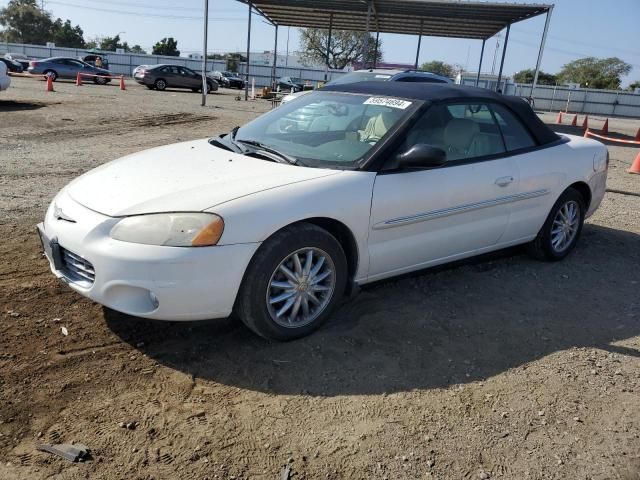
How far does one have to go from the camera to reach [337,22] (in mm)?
25078

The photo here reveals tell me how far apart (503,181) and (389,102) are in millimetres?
1051

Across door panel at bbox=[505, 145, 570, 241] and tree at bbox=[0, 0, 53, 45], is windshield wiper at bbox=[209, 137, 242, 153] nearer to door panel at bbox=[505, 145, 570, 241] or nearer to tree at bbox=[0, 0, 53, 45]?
door panel at bbox=[505, 145, 570, 241]

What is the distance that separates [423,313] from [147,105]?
1592 centimetres

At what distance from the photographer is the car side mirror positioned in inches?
136

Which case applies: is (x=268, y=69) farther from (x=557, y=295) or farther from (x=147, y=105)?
(x=557, y=295)

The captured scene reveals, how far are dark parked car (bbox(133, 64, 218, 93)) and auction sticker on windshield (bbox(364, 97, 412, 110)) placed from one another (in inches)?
1034

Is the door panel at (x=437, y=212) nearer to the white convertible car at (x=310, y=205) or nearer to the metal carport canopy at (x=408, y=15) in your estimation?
the white convertible car at (x=310, y=205)

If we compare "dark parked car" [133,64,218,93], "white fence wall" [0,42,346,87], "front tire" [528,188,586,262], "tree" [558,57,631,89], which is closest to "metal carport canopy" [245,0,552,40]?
"dark parked car" [133,64,218,93]

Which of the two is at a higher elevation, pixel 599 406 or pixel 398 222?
pixel 398 222

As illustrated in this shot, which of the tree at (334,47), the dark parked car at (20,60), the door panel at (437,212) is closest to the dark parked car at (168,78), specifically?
the dark parked car at (20,60)

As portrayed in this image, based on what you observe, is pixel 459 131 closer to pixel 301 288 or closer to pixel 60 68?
pixel 301 288

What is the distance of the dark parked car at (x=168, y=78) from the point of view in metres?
28.4

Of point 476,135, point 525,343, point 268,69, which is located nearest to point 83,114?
point 476,135

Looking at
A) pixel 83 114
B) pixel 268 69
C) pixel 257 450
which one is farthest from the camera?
pixel 268 69
